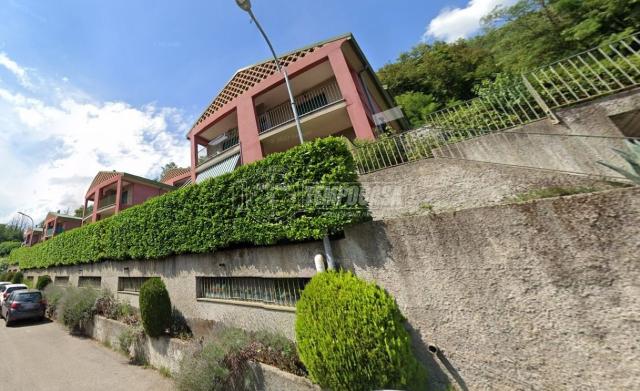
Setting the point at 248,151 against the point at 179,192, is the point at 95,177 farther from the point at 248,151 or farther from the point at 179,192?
the point at 179,192

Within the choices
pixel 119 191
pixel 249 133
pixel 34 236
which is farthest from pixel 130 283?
pixel 34 236

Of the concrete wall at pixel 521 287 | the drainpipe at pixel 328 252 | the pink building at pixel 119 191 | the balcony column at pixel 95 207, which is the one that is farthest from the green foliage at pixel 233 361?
the balcony column at pixel 95 207

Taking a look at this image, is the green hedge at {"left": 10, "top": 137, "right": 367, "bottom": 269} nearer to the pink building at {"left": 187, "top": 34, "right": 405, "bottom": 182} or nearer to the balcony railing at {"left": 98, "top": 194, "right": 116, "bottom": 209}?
the pink building at {"left": 187, "top": 34, "right": 405, "bottom": 182}

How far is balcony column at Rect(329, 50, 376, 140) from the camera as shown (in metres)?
10.3

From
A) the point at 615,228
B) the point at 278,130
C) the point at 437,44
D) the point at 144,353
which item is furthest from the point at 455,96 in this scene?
the point at 144,353

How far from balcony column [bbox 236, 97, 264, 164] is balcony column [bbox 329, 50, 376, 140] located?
504cm

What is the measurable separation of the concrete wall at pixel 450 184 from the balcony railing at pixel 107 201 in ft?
95.1

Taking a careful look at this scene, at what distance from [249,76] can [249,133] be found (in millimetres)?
4157

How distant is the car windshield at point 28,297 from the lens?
40.0ft

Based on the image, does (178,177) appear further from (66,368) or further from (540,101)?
(540,101)

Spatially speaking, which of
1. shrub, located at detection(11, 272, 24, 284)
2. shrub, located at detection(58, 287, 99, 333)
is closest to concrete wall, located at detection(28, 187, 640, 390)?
shrub, located at detection(58, 287, 99, 333)

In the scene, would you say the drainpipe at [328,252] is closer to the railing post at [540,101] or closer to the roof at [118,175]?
the railing post at [540,101]

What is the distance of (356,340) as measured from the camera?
325 centimetres

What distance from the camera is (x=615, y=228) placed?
7.98 ft
